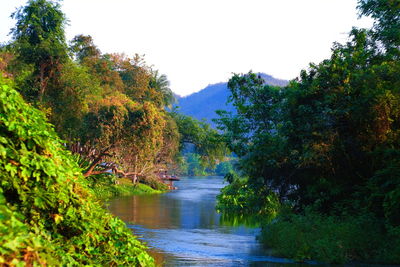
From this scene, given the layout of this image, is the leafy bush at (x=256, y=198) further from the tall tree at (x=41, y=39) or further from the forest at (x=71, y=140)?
the tall tree at (x=41, y=39)

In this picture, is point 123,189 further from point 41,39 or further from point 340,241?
point 340,241

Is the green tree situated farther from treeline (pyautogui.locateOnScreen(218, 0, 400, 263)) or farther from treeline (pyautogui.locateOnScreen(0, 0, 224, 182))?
treeline (pyautogui.locateOnScreen(0, 0, 224, 182))

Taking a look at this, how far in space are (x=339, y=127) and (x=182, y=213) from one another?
1505cm

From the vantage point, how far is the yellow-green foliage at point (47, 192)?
5082mm

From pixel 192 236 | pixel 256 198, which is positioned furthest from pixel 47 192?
pixel 192 236

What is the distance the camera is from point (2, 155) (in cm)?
496

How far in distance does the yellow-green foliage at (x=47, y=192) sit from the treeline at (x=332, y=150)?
33.5 ft

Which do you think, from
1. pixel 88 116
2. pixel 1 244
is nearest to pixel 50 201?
pixel 1 244

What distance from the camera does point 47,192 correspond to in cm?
533

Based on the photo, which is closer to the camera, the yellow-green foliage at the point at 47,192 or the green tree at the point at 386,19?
the yellow-green foliage at the point at 47,192

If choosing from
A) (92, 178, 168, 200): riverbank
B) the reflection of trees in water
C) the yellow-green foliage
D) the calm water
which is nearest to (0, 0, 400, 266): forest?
the yellow-green foliage

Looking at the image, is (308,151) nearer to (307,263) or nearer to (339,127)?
(339,127)

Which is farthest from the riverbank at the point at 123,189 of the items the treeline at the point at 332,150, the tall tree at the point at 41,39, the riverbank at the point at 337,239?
the riverbank at the point at 337,239

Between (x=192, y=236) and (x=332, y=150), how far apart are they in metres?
7.38
